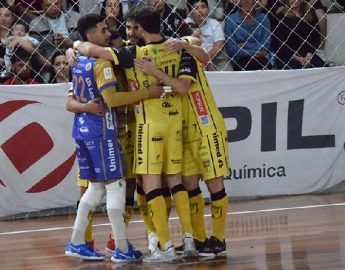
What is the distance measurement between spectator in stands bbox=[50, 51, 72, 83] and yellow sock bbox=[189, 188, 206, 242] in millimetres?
3142

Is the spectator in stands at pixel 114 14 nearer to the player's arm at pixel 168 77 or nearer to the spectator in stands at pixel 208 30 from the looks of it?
the spectator in stands at pixel 208 30

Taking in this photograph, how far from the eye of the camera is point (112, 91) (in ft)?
22.5

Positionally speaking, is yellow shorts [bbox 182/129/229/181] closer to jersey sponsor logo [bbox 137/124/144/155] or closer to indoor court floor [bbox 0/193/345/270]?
jersey sponsor logo [bbox 137/124/144/155]

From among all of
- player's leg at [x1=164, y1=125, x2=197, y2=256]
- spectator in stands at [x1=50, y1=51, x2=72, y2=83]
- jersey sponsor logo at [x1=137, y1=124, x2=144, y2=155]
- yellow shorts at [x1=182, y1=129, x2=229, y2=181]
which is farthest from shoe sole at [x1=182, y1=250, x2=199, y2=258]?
spectator in stands at [x1=50, y1=51, x2=72, y2=83]

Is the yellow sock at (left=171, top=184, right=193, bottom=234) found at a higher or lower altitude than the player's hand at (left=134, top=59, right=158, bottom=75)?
lower

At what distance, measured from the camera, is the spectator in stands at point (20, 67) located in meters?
9.99

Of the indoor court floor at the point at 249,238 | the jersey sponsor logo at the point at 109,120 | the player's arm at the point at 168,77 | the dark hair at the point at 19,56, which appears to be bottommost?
the indoor court floor at the point at 249,238

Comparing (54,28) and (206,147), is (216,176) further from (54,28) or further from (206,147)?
(54,28)

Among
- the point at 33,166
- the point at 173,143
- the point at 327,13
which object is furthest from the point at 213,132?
the point at 327,13

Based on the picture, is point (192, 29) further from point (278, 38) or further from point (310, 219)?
point (310, 219)

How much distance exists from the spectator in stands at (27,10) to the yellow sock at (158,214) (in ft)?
13.3

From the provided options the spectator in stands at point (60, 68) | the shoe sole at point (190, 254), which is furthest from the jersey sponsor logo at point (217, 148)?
the spectator in stands at point (60, 68)

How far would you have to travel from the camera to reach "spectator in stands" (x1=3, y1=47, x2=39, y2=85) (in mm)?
9992

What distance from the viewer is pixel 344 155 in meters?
10.4
